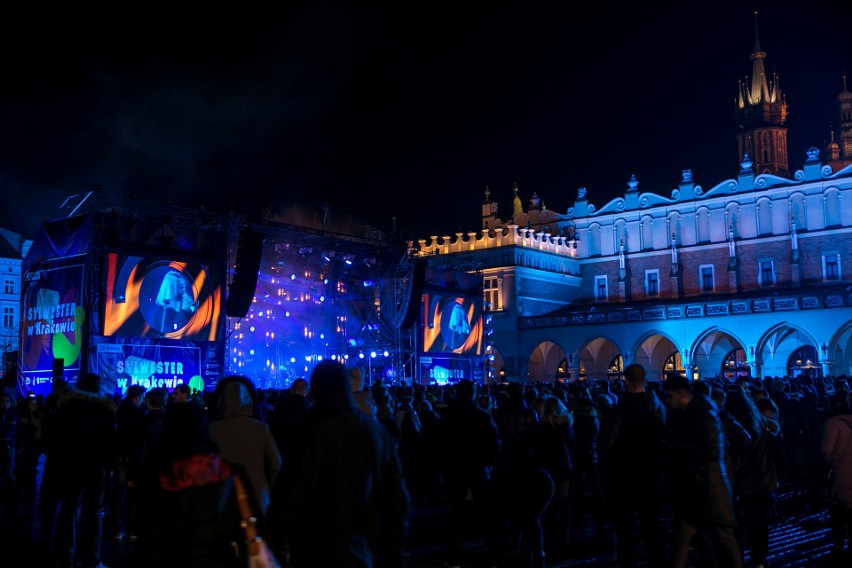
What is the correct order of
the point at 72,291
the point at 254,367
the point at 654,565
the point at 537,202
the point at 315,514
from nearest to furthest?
the point at 315,514, the point at 654,565, the point at 72,291, the point at 254,367, the point at 537,202

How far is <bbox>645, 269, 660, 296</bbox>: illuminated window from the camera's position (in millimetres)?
49031

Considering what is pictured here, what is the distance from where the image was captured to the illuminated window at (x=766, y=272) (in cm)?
4491

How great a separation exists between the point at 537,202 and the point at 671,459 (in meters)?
50.3

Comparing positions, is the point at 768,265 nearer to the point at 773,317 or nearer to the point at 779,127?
the point at 773,317

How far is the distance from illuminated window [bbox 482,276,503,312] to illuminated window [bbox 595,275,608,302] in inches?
304

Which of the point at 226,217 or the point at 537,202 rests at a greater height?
the point at 537,202

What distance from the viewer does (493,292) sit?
1843 inches

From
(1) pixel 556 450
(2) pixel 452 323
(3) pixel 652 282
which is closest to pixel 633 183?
(3) pixel 652 282

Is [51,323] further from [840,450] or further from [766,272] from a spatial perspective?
[766,272]

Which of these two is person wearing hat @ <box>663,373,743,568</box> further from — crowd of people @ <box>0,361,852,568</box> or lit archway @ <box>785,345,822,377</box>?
lit archway @ <box>785,345,822,377</box>

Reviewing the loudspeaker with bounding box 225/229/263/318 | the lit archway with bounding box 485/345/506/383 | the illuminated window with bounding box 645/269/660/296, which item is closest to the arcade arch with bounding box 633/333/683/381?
the illuminated window with bounding box 645/269/660/296

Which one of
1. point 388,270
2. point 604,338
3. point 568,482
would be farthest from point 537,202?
point 568,482

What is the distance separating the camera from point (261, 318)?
98.6 ft

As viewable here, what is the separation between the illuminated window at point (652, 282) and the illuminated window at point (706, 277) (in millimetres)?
2558
